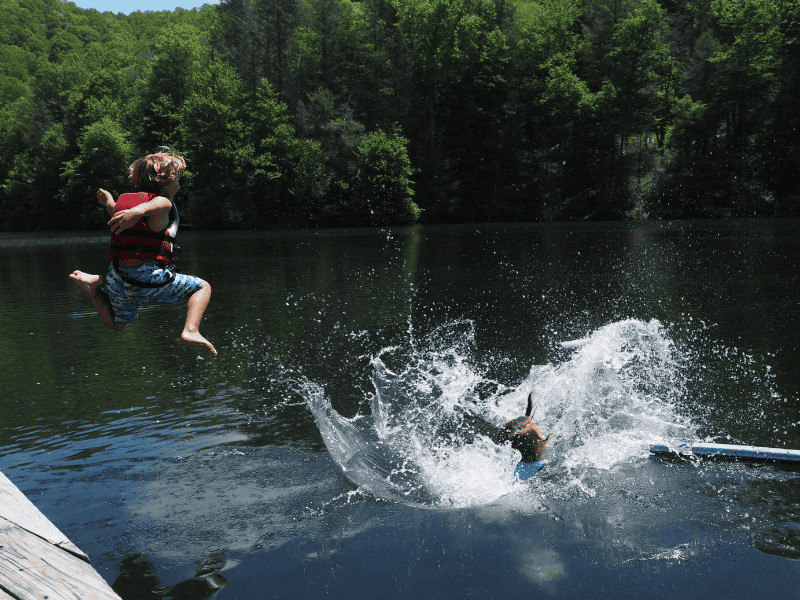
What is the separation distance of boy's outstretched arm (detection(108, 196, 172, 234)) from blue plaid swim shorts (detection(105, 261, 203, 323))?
1.34 ft

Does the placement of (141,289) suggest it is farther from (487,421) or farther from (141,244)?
(487,421)

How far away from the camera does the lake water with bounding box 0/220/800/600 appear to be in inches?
236

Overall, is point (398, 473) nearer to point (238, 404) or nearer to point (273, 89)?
point (238, 404)

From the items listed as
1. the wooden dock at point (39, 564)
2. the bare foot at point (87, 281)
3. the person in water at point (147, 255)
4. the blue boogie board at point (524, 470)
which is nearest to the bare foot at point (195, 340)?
the person in water at point (147, 255)

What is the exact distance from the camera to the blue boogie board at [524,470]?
24.5ft

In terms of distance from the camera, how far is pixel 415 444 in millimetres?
8875

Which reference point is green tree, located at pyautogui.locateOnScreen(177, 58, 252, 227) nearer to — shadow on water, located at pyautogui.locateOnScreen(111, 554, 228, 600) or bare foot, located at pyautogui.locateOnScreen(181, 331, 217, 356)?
shadow on water, located at pyautogui.locateOnScreen(111, 554, 228, 600)

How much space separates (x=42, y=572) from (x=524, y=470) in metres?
5.10

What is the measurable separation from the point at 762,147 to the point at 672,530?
59.2 m

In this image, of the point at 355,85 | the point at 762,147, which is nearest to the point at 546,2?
the point at 355,85

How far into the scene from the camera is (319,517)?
6863 mm

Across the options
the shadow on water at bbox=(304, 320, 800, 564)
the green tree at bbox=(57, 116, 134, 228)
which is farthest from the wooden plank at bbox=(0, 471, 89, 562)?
the green tree at bbox=(57, 116, 134, 228)

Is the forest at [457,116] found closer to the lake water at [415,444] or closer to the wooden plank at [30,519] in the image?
the lake water at [415,444]

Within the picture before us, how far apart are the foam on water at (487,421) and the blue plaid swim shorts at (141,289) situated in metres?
2.90
